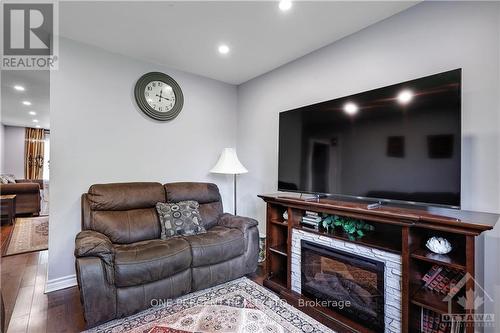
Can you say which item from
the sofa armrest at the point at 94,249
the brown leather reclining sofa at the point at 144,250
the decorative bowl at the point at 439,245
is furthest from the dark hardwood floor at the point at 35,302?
the decorative bowl at the point at 439,245

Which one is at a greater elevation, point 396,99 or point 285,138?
point 396,99

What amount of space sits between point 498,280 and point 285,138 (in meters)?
1.92

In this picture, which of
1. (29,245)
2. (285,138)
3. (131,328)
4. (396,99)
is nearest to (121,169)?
(131,328)

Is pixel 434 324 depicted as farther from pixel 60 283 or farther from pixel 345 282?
pixel 60 283

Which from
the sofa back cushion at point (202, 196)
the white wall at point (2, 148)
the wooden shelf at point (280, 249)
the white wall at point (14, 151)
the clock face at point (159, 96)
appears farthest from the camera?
the white wall at point (14, 151)

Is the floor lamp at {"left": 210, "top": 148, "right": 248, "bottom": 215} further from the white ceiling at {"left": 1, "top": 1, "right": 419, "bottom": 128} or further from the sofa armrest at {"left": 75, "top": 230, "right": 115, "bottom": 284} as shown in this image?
the sofa armrest at {"left": 75, "top": 230, "right": 115, "bottom": 284}

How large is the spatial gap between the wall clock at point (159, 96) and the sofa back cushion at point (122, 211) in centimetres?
97

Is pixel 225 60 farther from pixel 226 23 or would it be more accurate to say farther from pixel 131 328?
pixel 131 328

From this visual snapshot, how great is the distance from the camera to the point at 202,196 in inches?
120

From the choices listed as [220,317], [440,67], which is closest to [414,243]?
[440,67]

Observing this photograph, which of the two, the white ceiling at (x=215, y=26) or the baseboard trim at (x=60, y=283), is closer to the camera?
the white ceiling at (x=215, y=26)

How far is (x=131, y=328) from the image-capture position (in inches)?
70.4

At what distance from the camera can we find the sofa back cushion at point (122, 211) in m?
2.32

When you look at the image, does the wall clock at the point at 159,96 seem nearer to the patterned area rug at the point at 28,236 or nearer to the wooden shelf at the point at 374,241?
the wooden shelf at the point at 374,241
